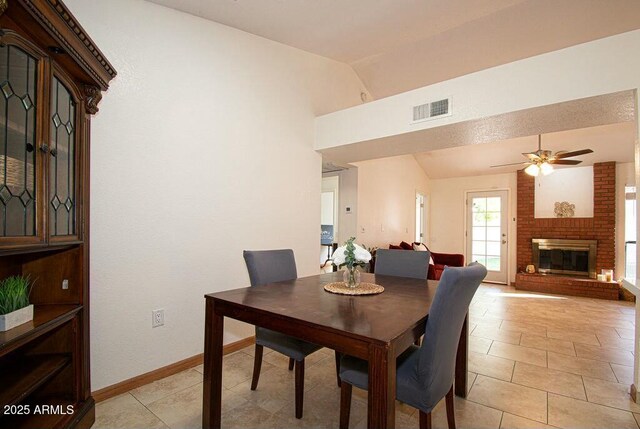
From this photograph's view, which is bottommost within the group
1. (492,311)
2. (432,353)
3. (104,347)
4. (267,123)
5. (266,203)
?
(492,311)

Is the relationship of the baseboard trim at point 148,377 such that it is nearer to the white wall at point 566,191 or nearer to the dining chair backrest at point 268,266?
the dining chair backrest at point 268,266

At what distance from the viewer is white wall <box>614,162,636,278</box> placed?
5316mm

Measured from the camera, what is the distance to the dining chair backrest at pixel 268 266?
2.14 meters

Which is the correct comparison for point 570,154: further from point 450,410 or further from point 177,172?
point 177,172

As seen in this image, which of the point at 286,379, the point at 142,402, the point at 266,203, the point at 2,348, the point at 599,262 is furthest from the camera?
the point at 599,262

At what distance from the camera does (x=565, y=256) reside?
19.1 ft

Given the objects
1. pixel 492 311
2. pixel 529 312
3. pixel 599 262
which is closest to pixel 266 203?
pixel 492 311

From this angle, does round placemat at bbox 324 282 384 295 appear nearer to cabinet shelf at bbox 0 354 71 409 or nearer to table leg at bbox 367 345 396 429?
table leg at bbox 367 345 396 429

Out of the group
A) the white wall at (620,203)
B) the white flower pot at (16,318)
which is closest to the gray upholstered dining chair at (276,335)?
the white flower pot at (16,318)

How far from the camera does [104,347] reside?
201 cm

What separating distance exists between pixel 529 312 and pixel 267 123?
4272mm

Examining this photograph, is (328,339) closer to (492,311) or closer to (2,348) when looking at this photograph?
(2,348)

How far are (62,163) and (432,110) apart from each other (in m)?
2.67

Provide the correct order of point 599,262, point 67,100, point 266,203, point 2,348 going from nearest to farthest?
point 2,348, point 67,100, point 266,203, point 599,262
